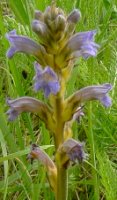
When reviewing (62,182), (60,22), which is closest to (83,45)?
(60,22)

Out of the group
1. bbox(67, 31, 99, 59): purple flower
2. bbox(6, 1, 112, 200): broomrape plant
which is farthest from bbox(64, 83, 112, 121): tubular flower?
bbox(67, 31, 99, 59): purple flower

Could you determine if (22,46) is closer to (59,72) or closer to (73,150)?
(59,72)

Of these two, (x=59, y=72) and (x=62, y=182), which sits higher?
(x=59, y=72)

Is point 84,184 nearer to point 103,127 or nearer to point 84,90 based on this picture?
point 103,127

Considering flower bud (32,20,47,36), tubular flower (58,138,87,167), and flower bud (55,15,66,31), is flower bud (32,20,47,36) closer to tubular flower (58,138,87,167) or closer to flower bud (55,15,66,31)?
flower bud (55,15,66,31)

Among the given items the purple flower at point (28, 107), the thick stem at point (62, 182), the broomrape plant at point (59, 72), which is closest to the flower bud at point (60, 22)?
the broomrape plant at point (59, 72)

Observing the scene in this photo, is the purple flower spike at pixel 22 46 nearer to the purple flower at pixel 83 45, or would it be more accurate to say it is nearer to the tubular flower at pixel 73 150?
the purple flower at pixel 83 45
